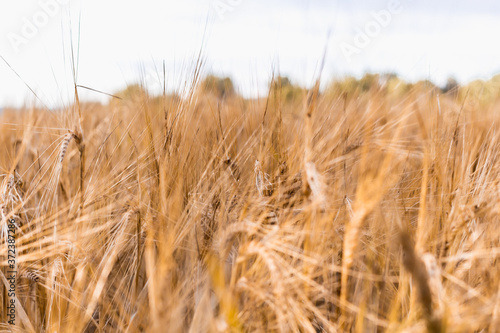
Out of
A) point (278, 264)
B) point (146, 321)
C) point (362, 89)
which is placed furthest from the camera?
point (362, 89)

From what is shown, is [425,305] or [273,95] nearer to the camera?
[425,305]

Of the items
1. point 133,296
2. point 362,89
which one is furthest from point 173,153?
point 362,89

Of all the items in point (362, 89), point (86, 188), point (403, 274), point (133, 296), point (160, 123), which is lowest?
point (133, 296)

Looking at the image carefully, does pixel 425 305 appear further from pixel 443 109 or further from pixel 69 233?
pixel 443 109

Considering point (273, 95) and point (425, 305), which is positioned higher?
point (273, 95)

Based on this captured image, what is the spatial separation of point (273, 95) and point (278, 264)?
54 centimetres

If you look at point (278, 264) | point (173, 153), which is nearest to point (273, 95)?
point (173, 153)

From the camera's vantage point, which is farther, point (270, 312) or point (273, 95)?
point (273, 95)

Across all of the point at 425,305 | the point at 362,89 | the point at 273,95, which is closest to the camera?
the point at 425,305

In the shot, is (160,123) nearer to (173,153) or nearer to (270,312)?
(173,153)

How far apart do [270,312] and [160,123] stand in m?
0.68

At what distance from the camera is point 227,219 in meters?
0.92

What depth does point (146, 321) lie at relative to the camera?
0.73m

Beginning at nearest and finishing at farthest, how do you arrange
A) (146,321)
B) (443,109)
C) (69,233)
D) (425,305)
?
(425,305)
(146,321)
(69,233)
(443,109)
